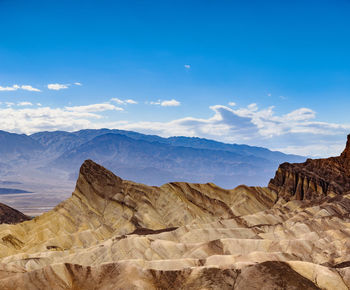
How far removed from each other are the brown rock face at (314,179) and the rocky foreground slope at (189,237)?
0.32 m

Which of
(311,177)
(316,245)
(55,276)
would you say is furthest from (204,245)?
(311,177)

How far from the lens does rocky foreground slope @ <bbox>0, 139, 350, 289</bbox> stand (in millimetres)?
49594

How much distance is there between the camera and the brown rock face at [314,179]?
381 ft

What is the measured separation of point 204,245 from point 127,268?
22.4 meters

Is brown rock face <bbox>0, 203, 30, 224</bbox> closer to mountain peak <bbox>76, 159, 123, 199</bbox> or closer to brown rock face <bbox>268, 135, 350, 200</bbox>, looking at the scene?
mountain peak <bbox>76, 159, 123, 199</bbox>

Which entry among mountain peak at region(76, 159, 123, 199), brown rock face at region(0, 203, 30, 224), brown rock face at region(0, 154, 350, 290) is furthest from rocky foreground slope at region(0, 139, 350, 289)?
brown rock face at region(0, 203, 30, 224)

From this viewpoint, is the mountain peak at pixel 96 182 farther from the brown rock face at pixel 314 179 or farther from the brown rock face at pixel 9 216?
the brown rock face at pixel 314 179

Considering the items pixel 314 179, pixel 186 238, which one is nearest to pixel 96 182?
pixel 186 238

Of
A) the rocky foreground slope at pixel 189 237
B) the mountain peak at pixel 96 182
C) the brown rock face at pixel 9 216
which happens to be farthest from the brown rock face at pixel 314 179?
the brown rock face at pixel 9 216

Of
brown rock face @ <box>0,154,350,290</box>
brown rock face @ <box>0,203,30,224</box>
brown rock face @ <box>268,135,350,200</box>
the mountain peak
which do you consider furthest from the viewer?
brown rock face @ <box>0,203,30,224</box>

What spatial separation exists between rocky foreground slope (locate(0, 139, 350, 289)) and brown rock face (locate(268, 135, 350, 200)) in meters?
0.32

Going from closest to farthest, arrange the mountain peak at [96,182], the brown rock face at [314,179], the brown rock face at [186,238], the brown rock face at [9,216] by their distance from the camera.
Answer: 1. the brown rock face at [186,238]
2. the mountain peak at [96,182]
3. the brown rock face at [314,179]
4. the brown rock face at [9,216]

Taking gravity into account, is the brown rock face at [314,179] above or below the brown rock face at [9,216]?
above

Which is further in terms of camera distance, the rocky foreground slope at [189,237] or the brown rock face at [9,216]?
the brown rock face at [9,216]
